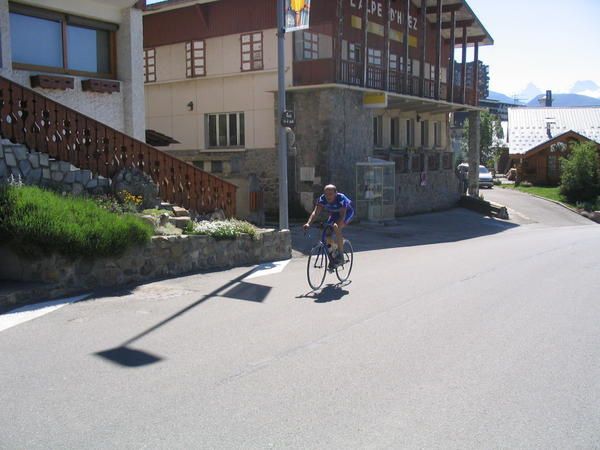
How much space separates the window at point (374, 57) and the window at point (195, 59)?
6.54 m

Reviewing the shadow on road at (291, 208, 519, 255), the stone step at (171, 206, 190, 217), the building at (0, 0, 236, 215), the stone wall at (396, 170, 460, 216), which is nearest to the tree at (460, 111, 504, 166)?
the stone wall at (396, 170, 460, 216)

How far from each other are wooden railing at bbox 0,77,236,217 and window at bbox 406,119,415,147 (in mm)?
17397

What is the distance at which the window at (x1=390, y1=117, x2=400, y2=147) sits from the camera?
28.5 m

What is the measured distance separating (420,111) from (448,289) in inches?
837

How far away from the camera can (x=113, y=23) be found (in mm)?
15211

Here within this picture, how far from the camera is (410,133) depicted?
30125 mm

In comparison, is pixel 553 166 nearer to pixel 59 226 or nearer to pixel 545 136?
pixel 545 136

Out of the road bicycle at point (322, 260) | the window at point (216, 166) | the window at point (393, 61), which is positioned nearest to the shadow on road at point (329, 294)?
the road bicycle at point (322, 260)

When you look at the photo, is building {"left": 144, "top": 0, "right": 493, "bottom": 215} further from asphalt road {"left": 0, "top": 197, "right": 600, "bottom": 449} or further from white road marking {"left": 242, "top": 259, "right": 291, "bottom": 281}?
asphalt road {"left": 0, "top": 197, "right": 600, "bottom": 449}

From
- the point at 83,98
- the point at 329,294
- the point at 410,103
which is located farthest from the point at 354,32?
the point at 329,294

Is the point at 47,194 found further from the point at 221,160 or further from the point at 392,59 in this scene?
the point at 392,59

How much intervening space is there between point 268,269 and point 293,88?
11.5 metres

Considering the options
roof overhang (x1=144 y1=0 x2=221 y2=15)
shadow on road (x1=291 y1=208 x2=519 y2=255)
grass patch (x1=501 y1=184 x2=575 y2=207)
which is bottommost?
shadow on road (x1=291 y1=208 x2=519 y2=255)

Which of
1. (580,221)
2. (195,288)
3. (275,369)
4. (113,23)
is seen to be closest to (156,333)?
(275,369)
